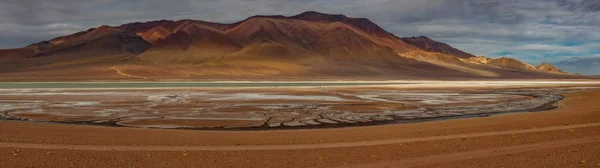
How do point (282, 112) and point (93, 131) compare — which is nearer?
point (93, 131)

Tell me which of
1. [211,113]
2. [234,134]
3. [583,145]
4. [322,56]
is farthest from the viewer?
[322,56]

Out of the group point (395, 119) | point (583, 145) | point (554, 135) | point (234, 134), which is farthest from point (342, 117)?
point (583, 145)

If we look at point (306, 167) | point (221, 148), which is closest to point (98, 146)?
point (221, 148)

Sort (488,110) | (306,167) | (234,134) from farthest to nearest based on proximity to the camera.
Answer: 1. (488,110)
2. (234,134)
3. (306,167)

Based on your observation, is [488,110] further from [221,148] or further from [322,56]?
[322,56]

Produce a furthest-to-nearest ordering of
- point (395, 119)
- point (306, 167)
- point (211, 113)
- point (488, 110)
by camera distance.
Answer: point (488, 110) → point (211, 113) → point (395, 119) → point (306, 167)

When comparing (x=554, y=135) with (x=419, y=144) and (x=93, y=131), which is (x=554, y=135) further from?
(x=93, y=131)
